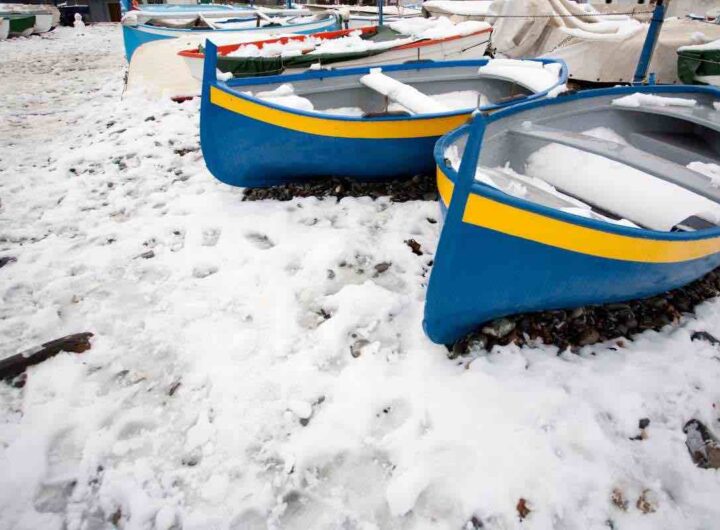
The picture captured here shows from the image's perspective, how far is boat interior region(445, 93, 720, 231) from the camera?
3.09 meters

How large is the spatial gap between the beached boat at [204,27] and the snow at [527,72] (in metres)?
6.51

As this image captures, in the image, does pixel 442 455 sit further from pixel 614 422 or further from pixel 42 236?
pixel 42 236

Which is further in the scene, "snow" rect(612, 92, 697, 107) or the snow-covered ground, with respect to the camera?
"snow" rect(612, 92, 697, 107)

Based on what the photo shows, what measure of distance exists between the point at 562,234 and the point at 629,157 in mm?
1657

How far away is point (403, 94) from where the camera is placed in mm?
4762

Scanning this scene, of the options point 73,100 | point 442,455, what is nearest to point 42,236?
point 442,455

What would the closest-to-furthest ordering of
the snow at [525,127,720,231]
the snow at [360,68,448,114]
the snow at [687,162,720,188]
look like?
the snow at [525,127,720,231], the snow at [687,162,720,188], the snow at [360,68,448,114]

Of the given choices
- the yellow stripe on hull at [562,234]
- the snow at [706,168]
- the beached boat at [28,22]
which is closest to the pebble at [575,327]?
the yellow stripe on hull at [562,234]

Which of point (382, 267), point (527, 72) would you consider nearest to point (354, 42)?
point (527, 72)

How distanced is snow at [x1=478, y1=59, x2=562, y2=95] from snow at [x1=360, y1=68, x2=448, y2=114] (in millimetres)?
1118

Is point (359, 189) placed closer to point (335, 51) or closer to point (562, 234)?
point (562, 234)

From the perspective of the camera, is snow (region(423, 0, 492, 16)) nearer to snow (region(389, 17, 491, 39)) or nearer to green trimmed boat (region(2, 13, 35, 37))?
snow (region(389, 17, 491, 39))

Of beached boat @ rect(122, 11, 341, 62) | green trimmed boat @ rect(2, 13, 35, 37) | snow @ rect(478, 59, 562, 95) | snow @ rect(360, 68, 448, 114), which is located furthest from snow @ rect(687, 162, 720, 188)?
green trimmed boat @ rect(2, 13, 35, 37)

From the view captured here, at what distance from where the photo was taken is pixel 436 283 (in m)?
2.55
